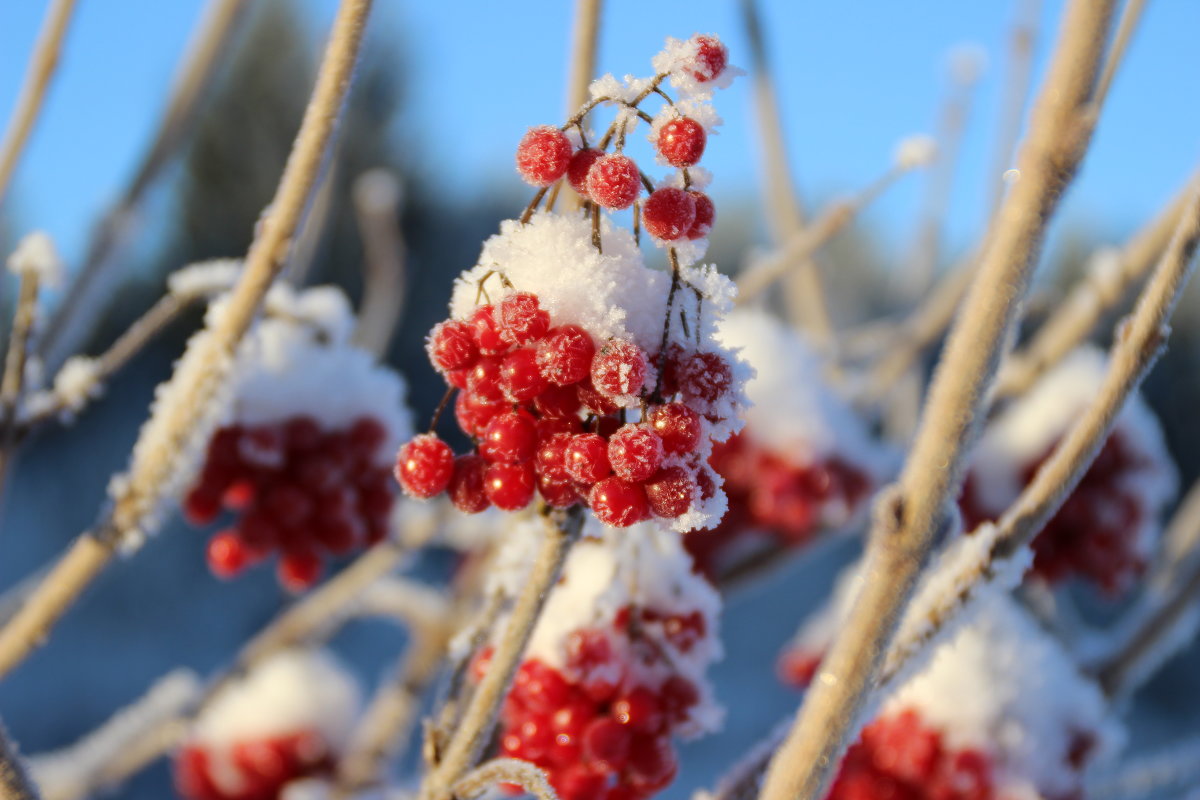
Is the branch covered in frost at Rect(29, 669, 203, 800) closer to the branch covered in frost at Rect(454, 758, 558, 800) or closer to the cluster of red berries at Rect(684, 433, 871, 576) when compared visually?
the cluster of red berries at Rect(684, 433, 871, 576)

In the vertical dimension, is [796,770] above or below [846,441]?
below

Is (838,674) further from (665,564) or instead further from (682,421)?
(665,564)

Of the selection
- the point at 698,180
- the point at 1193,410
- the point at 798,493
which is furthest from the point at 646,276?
the point at 1193,410

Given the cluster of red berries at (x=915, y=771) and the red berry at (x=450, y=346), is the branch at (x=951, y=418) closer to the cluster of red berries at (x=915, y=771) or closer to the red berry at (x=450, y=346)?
the red berry at (x=450, y=346)

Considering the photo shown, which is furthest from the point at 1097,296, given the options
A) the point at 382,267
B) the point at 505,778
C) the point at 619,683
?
the point at 382,267

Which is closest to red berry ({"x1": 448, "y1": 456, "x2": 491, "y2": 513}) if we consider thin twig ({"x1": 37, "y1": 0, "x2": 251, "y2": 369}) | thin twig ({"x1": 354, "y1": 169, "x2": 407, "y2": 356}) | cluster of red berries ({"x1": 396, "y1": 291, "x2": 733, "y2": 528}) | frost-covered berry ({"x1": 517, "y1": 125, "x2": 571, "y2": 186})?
cluster of red berries ({"x1": 396, "y1": 291, "x2": 733, "y2": 528})

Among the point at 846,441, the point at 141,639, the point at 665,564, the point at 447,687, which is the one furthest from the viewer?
the point at 141,639

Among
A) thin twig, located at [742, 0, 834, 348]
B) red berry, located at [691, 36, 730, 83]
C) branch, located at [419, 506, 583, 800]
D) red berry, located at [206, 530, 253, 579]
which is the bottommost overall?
branch, located at [419, 506, 583, 800]

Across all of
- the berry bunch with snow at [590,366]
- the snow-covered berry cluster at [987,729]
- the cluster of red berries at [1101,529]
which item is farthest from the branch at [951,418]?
the cluster of red berries at [1101,529]
